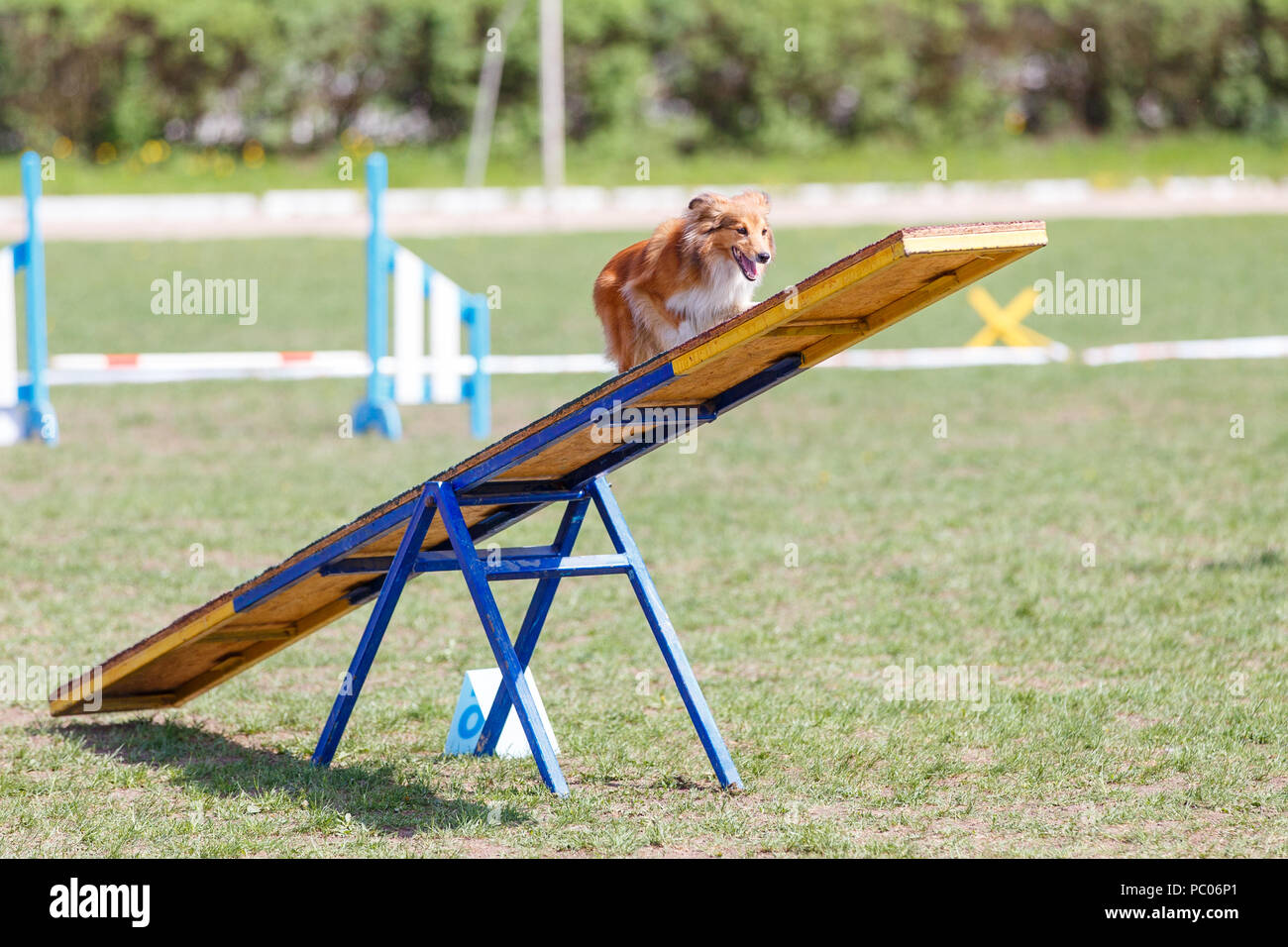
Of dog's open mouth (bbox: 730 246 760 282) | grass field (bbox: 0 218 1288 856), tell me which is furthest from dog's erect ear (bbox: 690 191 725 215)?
grass field (bbox: 0 218 1288 856)

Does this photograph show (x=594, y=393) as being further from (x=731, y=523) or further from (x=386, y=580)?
(x=731, y=523)

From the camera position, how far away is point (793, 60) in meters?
36.9

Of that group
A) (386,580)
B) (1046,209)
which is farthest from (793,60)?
(386,580)

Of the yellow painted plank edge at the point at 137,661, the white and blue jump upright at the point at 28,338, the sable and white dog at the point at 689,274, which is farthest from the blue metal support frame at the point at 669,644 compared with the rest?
the white and blue jump upright at the point at 28,338

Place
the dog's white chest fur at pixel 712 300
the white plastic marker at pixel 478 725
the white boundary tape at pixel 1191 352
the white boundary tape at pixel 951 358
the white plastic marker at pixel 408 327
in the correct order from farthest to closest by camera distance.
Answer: the white boundary tape at pixel 951 358, the white boundary tape at pixel 1191 352, the white plastic marker at pixel 408 327, the white plastic marker at pixel 478 725, the dog's white chest fur at pixel 712 300

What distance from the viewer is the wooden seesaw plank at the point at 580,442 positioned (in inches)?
161

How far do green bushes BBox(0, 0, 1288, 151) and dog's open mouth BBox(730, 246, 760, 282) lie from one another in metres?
30.4

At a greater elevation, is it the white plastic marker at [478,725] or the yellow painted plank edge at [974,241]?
the yellow painted plank edge at [974,241]

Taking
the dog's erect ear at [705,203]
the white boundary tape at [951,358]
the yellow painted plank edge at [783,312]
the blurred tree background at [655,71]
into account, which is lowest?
the white boundary tape at [951,358]

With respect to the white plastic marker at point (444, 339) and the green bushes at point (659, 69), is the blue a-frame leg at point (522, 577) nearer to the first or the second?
the white plastic marker at point (444, 339)

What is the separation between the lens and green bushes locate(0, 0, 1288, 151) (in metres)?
33.3

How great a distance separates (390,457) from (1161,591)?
5.66m

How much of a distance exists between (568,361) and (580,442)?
9.55 metres

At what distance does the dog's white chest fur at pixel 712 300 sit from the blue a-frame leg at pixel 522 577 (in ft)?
2.01
